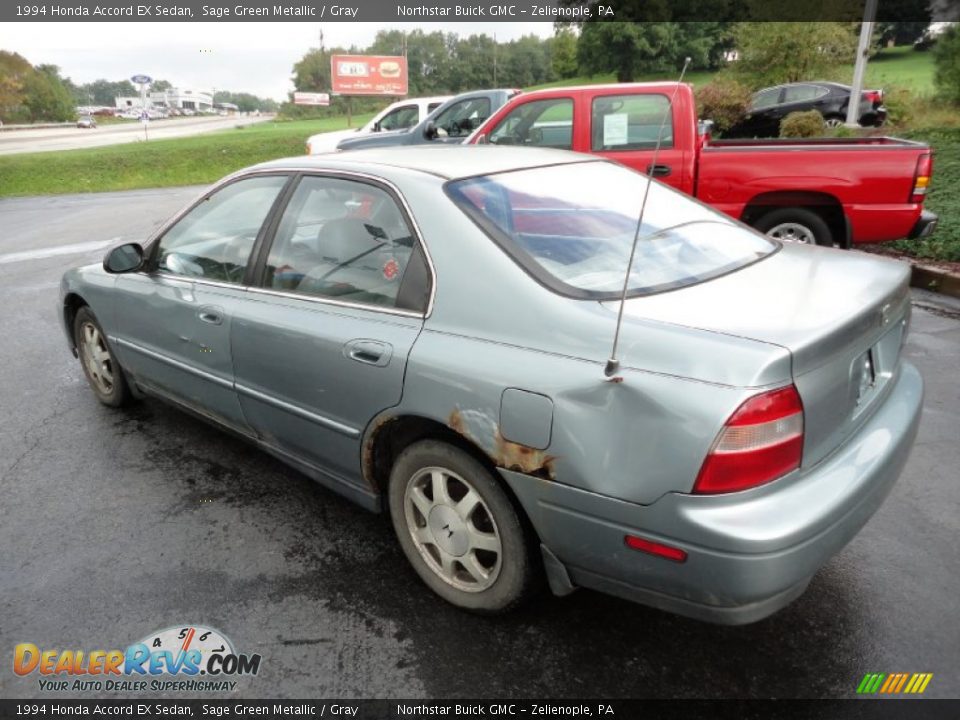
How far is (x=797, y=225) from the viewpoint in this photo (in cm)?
639

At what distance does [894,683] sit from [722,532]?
3.01 ft

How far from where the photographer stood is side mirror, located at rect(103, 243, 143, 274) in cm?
360

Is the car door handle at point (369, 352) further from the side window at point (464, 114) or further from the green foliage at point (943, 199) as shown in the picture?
the side window at point (464, 114)

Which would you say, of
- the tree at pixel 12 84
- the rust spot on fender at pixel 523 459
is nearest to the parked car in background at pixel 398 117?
the rust spot on fender at pixel 523 459

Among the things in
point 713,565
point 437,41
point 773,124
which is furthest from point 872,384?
point 437,41

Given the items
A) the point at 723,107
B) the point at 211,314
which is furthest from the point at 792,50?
the point at 211,314

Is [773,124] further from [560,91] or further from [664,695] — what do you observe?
[664,695]

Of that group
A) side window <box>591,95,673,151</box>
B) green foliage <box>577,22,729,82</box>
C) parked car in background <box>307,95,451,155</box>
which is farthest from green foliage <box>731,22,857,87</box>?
side window <box>591,95,673,151</box>

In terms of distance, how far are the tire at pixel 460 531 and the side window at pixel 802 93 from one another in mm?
18682

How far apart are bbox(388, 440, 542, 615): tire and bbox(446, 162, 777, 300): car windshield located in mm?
685

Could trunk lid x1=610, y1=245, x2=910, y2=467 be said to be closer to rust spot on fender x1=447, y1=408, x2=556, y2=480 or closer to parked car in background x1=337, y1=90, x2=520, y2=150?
rust spot on fender x1=447, y1=408, x2=556, y2=480

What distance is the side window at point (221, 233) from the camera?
320cm

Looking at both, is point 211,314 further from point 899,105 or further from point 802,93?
point 899,105

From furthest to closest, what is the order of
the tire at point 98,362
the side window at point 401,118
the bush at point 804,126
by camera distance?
the side window at point 401,118 < the bush at point 804,126 < the tire at point 98,362
